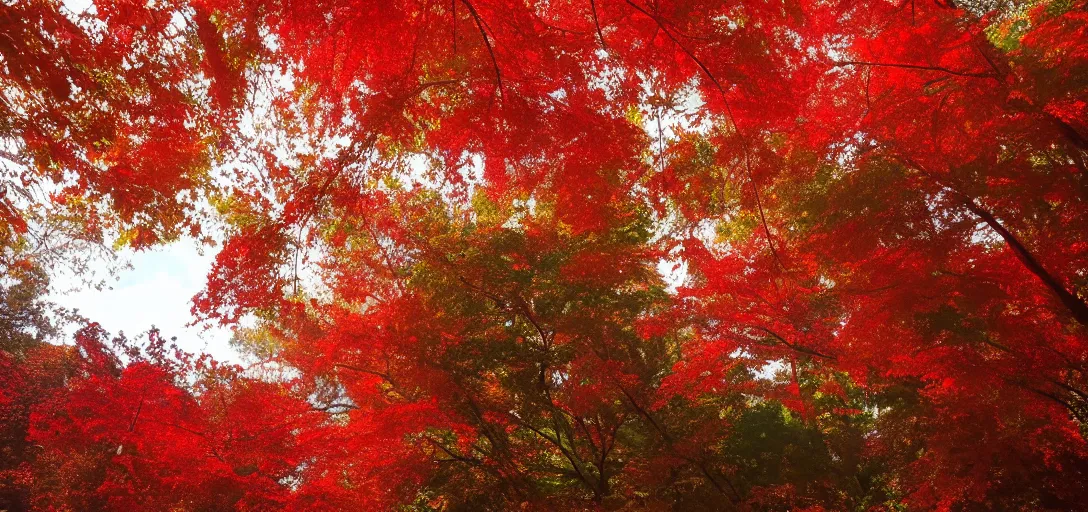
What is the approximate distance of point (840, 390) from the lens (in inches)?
462

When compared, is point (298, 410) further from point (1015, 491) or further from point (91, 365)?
point (1015, 491)

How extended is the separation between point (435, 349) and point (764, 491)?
653 centimetres

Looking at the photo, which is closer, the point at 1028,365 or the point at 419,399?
the point at 1028,365

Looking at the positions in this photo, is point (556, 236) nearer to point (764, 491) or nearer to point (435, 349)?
point (435, 349)

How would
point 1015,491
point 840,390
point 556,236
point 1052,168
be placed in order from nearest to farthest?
point 1052,168
point 1015,491
point 556,236
point 840,390

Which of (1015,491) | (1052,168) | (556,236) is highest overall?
(556,236)

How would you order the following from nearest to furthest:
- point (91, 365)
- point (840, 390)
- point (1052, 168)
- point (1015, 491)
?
point (1052, 168) < point (1015, 491) < point (840, 390) < point (91, 365)

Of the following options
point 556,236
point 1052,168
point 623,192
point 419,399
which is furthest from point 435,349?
point 1052,168

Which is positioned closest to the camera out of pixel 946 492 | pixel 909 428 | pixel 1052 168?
pixel 1052 168

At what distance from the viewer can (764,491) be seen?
372 inches

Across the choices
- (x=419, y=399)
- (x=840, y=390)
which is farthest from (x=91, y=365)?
(x=840, y=390)

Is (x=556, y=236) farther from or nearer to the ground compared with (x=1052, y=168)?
farther from the ground

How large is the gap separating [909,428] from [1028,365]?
294 cm

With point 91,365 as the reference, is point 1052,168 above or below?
below
